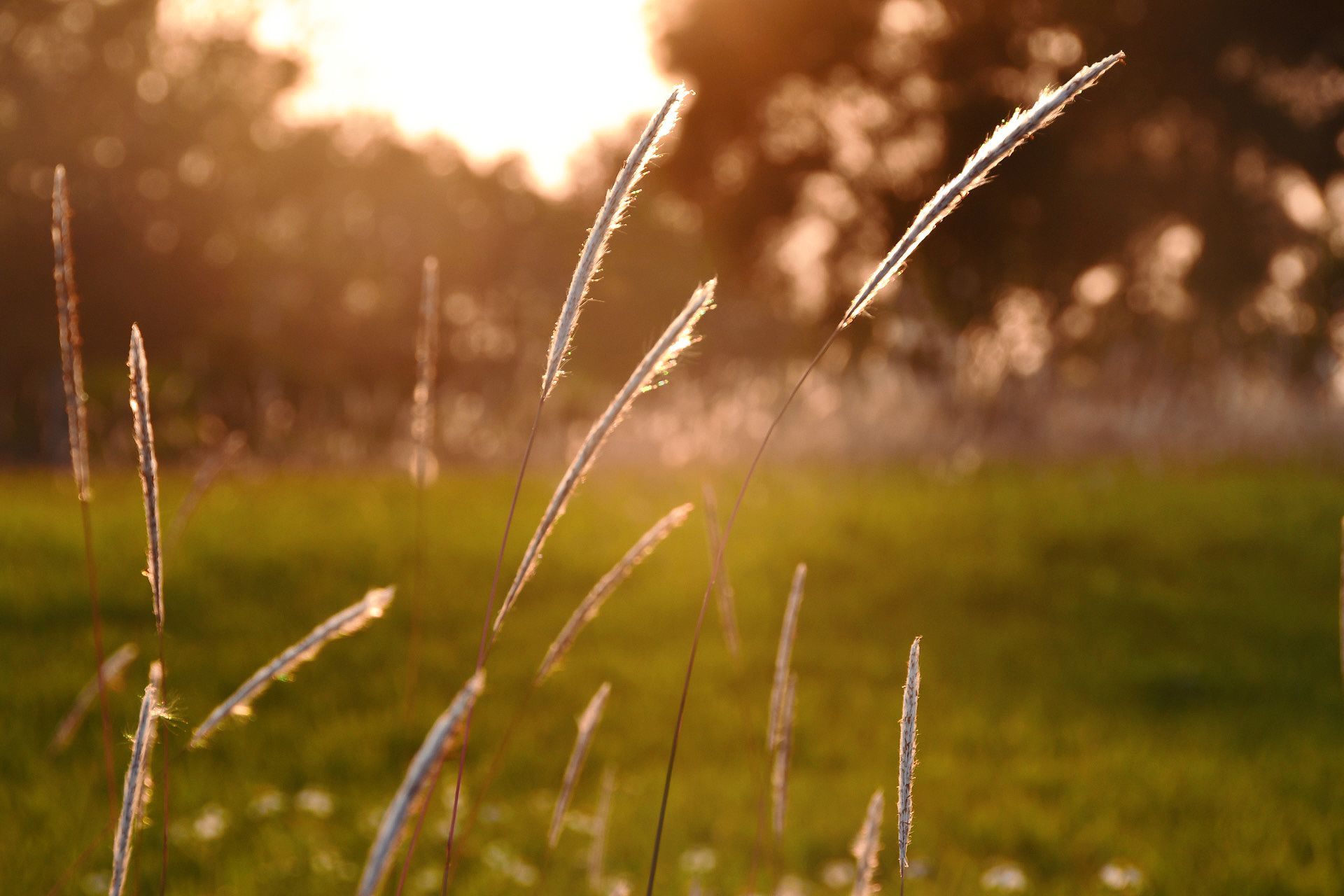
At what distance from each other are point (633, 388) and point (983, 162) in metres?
0.33

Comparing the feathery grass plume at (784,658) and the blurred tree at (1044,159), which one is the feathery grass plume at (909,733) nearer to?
the feathery grass plume at (784,658)

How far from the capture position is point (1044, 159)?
53.3ft

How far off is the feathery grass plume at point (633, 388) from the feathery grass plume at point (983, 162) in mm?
130

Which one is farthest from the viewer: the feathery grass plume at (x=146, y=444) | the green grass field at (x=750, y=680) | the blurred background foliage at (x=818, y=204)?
the blurred background foliage at (x=818, y=204)

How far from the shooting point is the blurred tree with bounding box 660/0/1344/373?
1594 cm

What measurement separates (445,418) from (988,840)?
12833 mm

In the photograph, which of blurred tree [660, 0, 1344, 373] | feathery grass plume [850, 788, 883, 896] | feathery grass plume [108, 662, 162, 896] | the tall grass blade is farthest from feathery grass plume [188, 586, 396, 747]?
blurred tree [660, 0, 1344, 373]

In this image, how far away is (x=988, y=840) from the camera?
3.88 meters

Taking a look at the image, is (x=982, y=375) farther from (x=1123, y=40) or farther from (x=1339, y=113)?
(x=1339, y=113)

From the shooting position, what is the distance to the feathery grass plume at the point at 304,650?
2.66 ft

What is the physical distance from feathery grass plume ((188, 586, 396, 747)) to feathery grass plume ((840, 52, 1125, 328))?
447 millimetres

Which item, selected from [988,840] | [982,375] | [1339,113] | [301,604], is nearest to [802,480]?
[982,375]

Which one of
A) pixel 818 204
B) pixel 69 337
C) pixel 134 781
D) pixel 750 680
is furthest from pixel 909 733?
pixel 818 204

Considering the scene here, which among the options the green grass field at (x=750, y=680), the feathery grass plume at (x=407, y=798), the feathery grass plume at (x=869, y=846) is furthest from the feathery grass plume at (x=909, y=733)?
the green grass field at (x=750, y=680)
